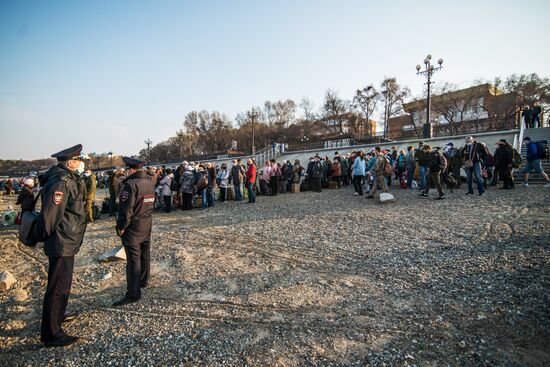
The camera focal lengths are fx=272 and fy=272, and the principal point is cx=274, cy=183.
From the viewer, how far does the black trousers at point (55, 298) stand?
9.63ft

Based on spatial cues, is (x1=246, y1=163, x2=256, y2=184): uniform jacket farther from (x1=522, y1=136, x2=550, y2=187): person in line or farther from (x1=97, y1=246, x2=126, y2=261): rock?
(x1=522, y1=136, x2=550, y2=187): person in line

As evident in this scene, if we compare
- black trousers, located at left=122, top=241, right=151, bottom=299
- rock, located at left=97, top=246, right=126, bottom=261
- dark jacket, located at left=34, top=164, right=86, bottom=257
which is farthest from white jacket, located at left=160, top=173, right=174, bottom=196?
dark jacket, located at left=34, top=164, right=86, bottom=257

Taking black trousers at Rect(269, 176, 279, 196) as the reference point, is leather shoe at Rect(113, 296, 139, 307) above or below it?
below

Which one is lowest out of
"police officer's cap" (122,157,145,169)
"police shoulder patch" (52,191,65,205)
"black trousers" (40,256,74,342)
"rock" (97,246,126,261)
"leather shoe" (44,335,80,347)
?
"leather shoe" (44,335,80,347)

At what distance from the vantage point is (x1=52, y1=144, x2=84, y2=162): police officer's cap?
10.5 ft

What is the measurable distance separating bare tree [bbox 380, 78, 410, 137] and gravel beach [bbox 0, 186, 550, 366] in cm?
3880

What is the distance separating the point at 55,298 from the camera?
297 centimetres

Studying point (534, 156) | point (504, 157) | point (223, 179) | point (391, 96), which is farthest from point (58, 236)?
point (391, 96)

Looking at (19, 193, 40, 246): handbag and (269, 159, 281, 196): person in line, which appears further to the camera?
(269, 159, 281, 196): person in line

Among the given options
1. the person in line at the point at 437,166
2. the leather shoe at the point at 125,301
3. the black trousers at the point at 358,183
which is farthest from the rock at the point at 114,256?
the person in line at the point at 437,166

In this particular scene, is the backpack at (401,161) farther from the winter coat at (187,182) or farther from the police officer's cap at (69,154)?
the police officer's cap at (69,154)

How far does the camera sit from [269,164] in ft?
44.8

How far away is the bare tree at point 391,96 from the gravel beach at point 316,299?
3880 centimetres

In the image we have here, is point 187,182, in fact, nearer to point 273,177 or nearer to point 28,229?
point 273,177
